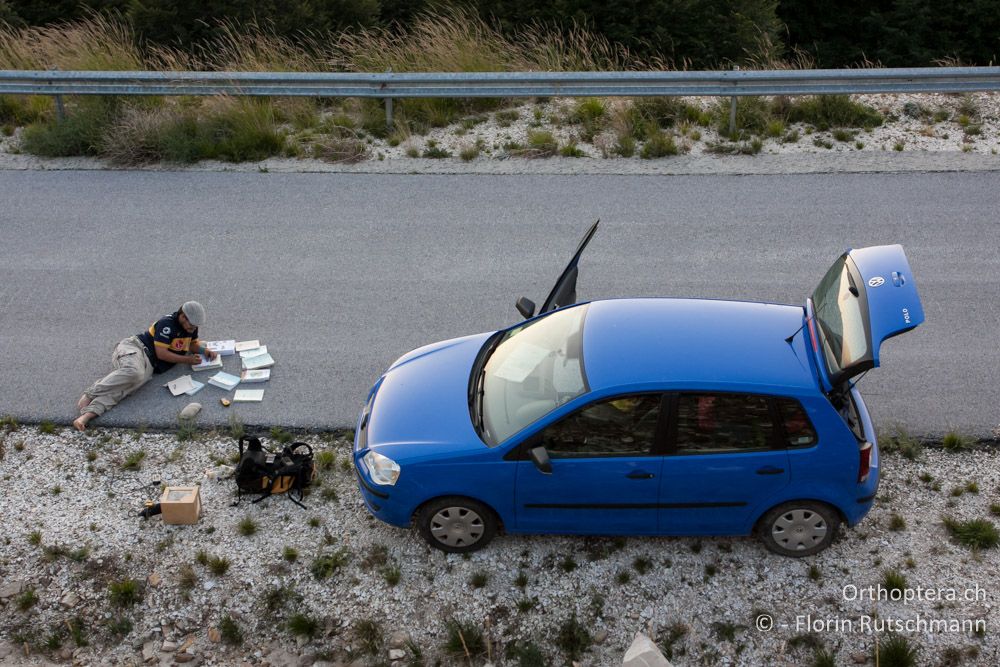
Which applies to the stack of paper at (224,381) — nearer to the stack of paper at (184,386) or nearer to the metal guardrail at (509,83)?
the stack of paper at (184,386)

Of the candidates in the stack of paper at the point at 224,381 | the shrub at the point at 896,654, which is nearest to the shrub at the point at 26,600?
the stack of paper at the point at 224,381

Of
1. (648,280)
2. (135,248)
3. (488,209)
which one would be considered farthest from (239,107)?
(648,280)

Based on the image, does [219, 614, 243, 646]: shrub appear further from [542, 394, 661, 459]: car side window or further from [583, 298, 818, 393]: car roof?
[583, 298, 818, 393]: car roof

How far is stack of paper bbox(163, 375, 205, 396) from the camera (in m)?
8.02

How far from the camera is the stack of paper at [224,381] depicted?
8039mm

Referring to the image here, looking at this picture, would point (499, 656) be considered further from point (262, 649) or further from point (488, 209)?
point (488, 209)

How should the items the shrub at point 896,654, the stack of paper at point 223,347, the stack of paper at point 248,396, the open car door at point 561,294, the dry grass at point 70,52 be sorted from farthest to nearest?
the dry grass at point 70,52, the stack of paper at point 223,347, the stack of paper at point 248,396, the open car door at point 561,294, the shrub at point 896,654

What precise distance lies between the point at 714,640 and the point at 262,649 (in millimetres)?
2793

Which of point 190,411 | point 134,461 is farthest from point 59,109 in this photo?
point 134,461

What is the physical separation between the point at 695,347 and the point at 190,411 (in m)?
4.19

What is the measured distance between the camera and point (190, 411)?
7.71 meters

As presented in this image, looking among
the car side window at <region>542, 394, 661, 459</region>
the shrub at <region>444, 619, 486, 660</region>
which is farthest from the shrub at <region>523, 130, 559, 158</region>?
the shrub at <region>444, 619, 486, 660</region>

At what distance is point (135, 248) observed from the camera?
1023 cm

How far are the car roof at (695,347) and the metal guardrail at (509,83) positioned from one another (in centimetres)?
607
